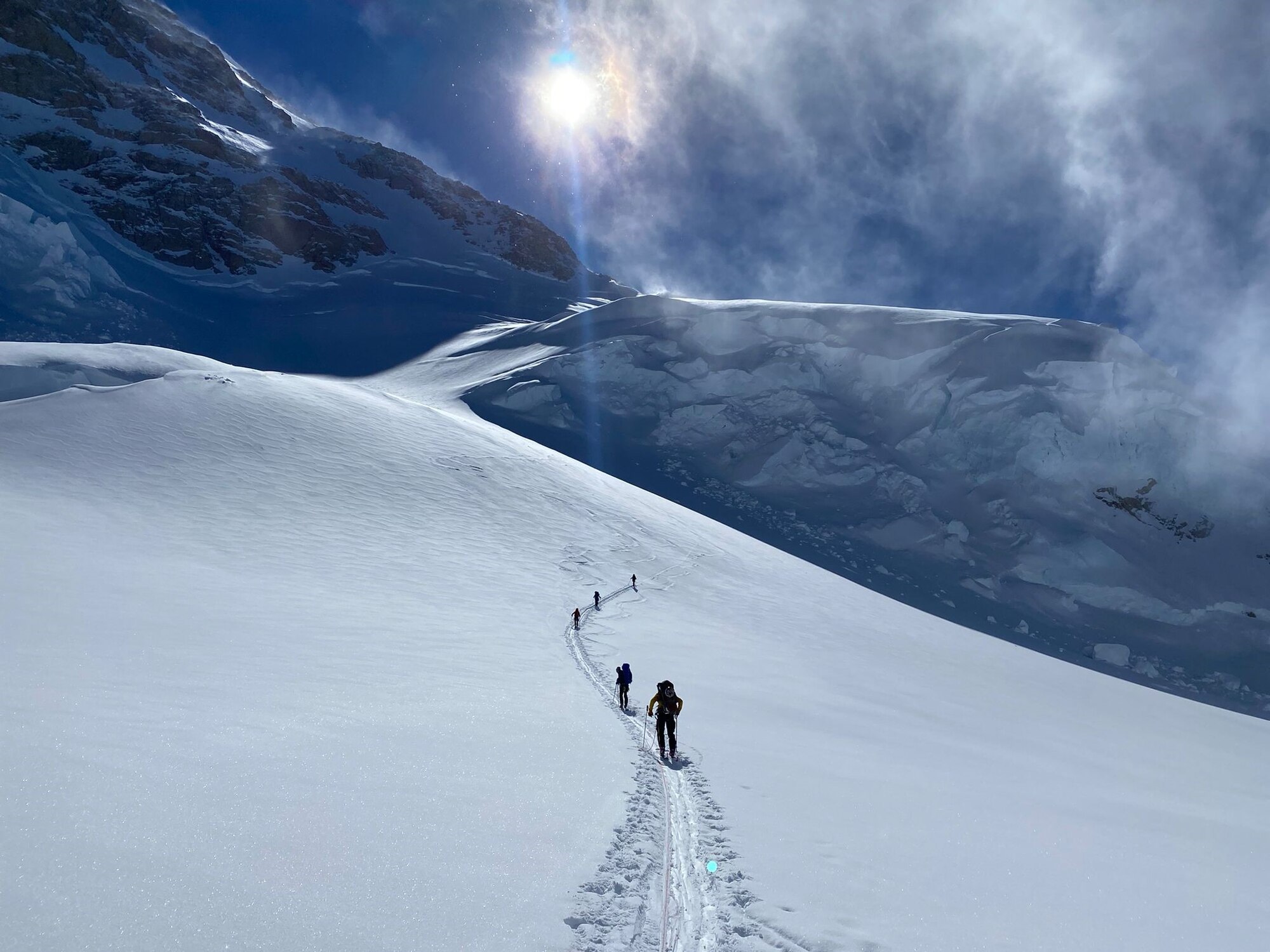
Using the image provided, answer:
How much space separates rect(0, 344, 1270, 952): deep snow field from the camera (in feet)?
16.0

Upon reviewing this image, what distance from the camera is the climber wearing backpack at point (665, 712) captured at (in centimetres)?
1006

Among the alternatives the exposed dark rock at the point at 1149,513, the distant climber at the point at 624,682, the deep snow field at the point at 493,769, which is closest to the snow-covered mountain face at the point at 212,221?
the deep snow field at the point at 493,769

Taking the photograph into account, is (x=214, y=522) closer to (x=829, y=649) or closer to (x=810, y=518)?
(x=829, y=649)

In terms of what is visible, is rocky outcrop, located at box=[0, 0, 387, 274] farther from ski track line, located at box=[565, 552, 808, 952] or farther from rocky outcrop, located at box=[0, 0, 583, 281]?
ski track line, located at box=[565, 552, 808, 952]

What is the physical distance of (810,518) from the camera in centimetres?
5356

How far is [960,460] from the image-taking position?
59.6 metres

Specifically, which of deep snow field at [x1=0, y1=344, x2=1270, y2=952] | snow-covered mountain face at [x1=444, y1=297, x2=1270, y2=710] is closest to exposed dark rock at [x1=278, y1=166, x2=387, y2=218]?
snow-covered mountain face at [x1=444, y1=297, x2=1270, y2=710]

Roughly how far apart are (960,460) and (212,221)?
131 meters

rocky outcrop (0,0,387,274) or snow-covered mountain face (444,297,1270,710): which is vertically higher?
rocky outcrop (0,0,387,274)

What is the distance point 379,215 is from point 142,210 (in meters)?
50.3

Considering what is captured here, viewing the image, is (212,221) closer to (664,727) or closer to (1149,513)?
(664,727)

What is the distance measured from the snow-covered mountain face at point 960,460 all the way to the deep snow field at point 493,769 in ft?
79.0

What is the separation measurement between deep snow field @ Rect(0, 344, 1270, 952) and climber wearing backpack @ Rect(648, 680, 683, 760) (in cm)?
52

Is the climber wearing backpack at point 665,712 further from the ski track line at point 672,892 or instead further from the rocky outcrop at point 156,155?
the rocky outcrop at point 156,155
